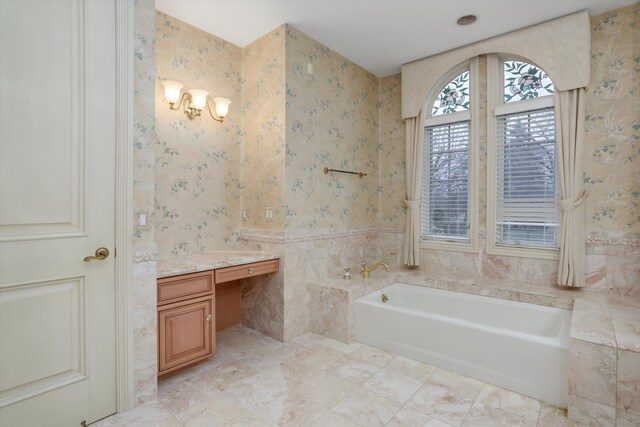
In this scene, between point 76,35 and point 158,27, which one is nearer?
point 76,35

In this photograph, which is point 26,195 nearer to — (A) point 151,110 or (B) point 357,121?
(A) point 151,110

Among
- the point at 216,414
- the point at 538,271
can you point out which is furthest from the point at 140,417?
the point at 538,271

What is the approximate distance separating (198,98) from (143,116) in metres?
0.82

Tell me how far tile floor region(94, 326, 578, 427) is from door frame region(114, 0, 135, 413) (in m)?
0.26

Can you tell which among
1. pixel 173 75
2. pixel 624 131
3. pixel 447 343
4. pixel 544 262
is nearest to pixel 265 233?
pixel 173 75

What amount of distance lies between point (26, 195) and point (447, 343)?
2.69 m

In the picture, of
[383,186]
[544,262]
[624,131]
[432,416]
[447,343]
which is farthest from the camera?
[383,186]

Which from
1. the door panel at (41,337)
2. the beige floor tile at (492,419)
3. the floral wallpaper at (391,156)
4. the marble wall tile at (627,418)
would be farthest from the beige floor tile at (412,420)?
the floral wallpaper at (391,156)

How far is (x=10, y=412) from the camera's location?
1514mm

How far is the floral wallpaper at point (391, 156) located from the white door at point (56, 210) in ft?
9.58

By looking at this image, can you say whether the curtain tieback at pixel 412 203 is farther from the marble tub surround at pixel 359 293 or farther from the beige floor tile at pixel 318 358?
the beige floor tile at pixel 318 358

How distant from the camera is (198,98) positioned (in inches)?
105

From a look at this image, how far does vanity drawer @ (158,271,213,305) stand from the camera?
6.87 ft

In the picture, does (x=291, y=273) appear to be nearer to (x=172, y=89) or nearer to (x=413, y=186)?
(x=413, y=186)
